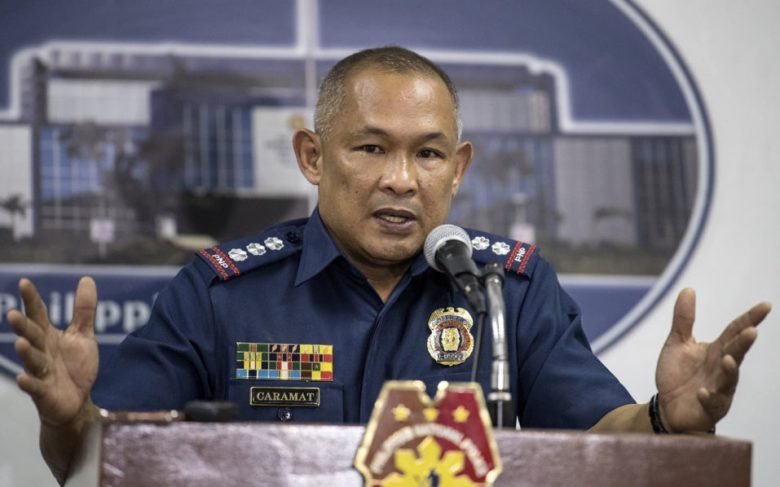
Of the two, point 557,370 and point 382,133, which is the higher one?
point 382,133

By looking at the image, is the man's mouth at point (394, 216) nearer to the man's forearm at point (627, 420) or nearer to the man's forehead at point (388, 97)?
the man's forehead at point (388, 97)

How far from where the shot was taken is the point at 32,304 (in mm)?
1737

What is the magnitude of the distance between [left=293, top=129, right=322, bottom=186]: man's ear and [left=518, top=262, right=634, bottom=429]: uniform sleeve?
628 mm

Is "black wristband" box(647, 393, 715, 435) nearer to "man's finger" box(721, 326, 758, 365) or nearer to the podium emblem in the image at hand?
"man's finger" box(721, 326, 758, 365)

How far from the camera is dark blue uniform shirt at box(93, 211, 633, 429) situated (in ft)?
7.82

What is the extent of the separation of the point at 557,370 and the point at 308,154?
2.83 feet

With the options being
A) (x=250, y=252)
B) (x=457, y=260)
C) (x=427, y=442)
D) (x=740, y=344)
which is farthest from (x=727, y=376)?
(x=250, y=252)

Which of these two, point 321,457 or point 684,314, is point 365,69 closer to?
point 684,314

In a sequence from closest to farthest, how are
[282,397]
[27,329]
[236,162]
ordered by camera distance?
1. [27,329]
2. [282,397]
3. [236,162]

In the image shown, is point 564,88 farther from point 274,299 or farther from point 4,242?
point 4,242

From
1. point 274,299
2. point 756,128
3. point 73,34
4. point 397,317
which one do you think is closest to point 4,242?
point 73,34

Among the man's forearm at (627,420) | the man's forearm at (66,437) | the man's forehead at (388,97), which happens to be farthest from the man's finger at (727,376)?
the man's forearm at (66,437)

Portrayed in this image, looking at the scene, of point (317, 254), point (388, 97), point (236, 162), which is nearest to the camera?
point (388, 97)

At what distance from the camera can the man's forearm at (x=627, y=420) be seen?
2006mm
